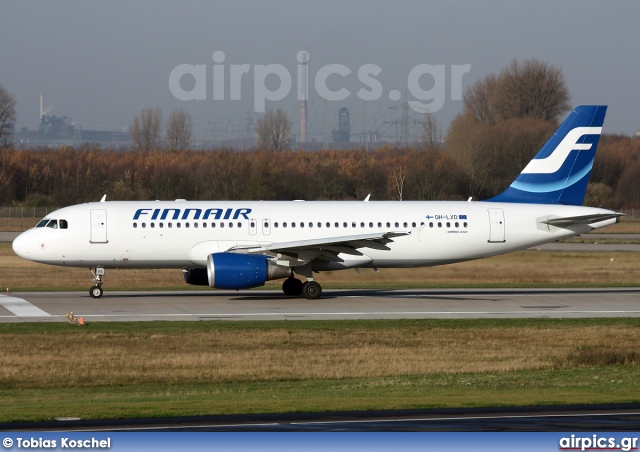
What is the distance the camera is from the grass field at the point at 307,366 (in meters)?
16.5

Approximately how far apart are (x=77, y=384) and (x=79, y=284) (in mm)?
23395

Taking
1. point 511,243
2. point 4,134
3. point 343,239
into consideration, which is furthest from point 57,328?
point 4,134

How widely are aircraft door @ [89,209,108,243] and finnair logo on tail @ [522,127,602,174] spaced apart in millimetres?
16059

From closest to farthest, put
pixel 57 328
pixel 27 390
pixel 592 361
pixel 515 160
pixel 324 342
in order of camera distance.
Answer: pixel 27 390
pixel 592 361
pixel 324 342
pixel 57 328
pixel 515 160

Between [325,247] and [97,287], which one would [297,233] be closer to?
[325,247]

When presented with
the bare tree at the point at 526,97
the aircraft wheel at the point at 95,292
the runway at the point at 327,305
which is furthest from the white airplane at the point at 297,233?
the bare tree at the point at 526,97

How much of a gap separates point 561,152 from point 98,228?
1772 cm

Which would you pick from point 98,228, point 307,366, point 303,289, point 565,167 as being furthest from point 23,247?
point 565,167

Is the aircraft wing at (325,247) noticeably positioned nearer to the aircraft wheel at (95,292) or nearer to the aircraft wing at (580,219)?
the aircraft wheel at (95,292)

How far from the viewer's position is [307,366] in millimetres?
21953

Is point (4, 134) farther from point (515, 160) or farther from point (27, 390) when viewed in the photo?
point (27, 390)

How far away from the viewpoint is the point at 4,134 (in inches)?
5340

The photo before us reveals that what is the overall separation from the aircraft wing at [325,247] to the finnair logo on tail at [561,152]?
6680 millimetres

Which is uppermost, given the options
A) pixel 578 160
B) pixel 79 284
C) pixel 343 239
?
pixel 578 160
